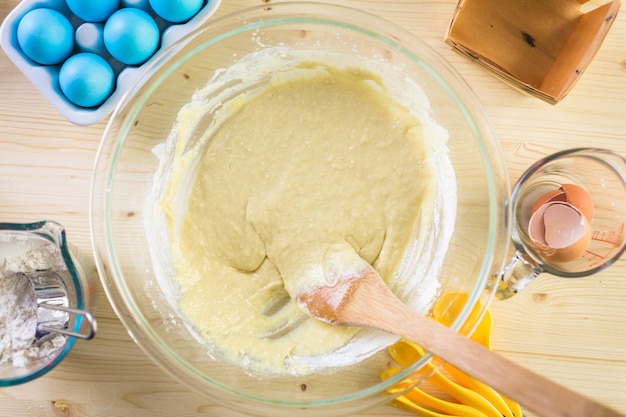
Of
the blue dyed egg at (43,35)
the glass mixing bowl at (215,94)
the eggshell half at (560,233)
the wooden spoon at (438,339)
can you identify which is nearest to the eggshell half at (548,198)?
the eggshell half at (560,233)

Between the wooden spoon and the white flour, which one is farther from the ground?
the wooden spoon

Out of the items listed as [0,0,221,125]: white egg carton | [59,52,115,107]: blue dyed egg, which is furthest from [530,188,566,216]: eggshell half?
[59,52,115,107]: blue dyed egg

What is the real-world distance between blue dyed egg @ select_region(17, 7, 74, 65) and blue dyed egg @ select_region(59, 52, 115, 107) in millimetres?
34

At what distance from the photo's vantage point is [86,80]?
4.04 feet

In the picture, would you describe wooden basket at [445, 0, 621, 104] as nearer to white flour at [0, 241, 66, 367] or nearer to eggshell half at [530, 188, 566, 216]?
eggshell half at [530, 188, 566, 216]

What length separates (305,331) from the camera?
1293 mm

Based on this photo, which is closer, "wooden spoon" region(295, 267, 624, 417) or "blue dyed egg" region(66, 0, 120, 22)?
"wooden spoon" region(295, 267, 624, 417)

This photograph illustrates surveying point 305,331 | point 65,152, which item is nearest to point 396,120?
point 305,331

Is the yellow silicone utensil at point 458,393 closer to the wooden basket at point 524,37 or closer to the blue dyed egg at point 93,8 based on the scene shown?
the wooden basket at point 524,37

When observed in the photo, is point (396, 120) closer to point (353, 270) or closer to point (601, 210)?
point (353, 270)

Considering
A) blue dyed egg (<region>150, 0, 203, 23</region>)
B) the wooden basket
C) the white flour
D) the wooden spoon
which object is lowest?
the white flour

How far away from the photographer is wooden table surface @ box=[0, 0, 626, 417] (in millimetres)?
1339

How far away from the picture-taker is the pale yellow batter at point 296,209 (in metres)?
1.26

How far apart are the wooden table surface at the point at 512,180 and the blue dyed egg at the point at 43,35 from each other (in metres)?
0.13
